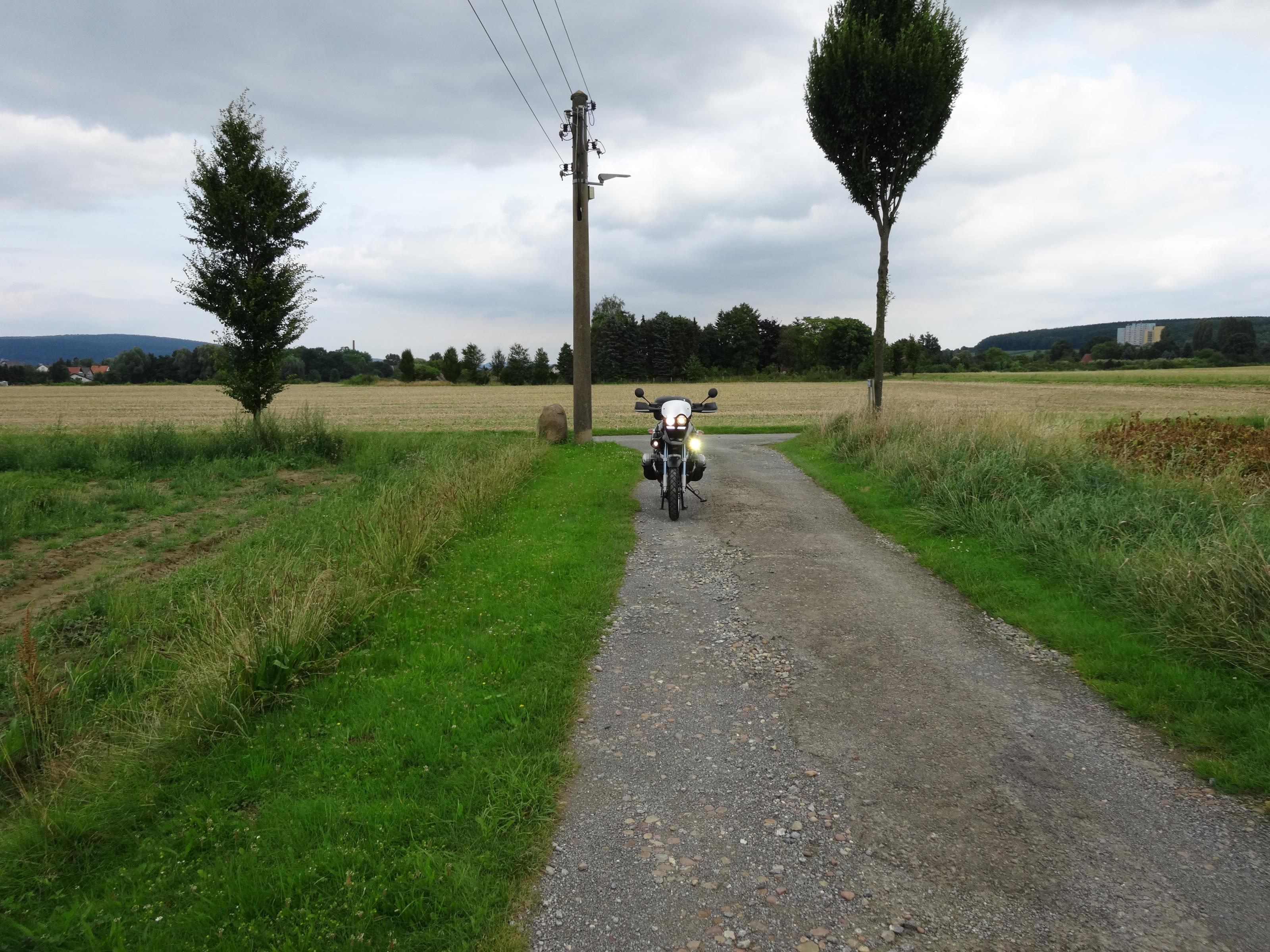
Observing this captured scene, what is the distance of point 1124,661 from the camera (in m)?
5.23

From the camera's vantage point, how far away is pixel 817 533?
31.3 feet

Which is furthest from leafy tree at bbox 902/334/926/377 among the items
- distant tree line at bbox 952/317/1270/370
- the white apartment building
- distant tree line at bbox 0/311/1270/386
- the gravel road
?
the gravel road

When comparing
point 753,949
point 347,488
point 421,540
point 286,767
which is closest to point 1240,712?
point 753,949

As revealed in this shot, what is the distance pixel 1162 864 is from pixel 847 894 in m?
1.38

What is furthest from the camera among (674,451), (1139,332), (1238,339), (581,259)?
(1139,332)

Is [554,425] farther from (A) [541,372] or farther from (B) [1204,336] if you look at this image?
(B) [1204,336]

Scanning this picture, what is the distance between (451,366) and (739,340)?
37794mm

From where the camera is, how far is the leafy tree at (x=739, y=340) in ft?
327

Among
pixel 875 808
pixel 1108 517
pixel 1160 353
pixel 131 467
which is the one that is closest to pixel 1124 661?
pixel 875 808

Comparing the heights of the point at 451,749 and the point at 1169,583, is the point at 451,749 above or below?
below

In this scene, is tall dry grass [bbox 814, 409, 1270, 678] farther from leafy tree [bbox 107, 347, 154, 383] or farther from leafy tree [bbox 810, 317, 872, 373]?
leafy tree [bbox 107, 347, 154, 383]

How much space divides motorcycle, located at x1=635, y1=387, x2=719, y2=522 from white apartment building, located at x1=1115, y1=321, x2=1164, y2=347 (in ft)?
458

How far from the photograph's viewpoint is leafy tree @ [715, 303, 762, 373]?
327 feet

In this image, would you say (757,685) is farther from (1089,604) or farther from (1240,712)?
(1089,604)
